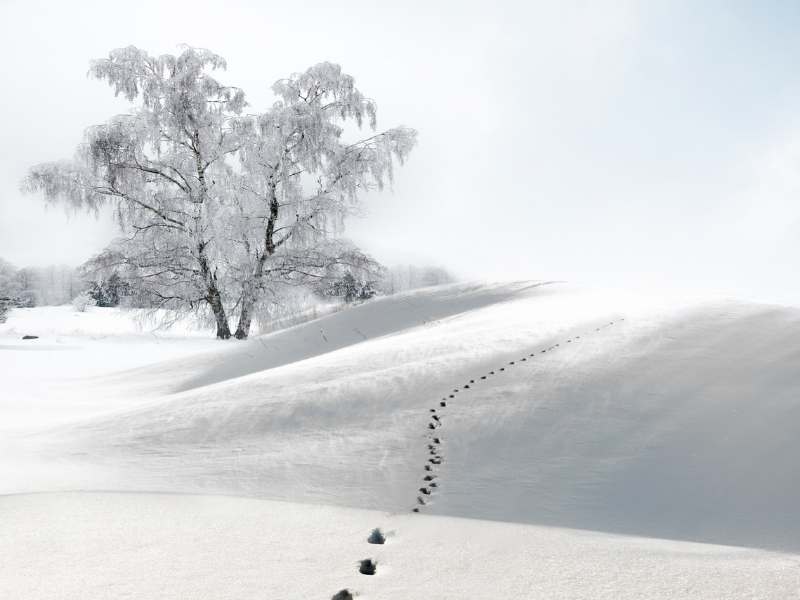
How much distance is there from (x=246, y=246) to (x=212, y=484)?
790cm

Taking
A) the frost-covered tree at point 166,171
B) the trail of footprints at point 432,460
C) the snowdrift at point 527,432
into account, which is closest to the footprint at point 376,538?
the trail of footprints at point 432,460

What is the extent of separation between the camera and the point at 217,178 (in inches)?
364

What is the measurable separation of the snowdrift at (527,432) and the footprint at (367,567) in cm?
31

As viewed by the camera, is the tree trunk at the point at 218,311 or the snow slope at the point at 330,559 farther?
the tree trunk at the point at 218,311

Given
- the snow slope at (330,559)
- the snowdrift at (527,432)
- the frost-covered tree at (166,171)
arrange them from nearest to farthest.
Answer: the snow slope at (330,559)
the snowdrift at (527,432)
the frost-covered tree at (166,171)

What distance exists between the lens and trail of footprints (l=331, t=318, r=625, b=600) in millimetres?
1110

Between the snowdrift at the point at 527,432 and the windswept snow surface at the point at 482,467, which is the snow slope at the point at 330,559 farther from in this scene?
the snowdrift at the point at 527,432

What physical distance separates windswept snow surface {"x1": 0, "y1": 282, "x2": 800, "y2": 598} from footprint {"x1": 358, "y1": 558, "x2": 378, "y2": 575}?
37 millimetres

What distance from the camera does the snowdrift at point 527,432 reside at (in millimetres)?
1472

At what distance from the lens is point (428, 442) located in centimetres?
183

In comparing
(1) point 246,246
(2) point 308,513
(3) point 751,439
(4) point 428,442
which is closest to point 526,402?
(4) point 428,442

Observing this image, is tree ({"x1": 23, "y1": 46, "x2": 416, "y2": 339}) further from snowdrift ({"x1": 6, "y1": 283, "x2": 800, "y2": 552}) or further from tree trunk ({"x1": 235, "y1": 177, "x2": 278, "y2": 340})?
snowdrift ({"x1": 6, "y1": 283, "x2": 800, "y2": 552})

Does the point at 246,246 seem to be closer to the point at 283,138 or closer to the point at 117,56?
the point at 283,138

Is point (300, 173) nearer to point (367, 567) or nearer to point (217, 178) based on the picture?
point (217, 178)
